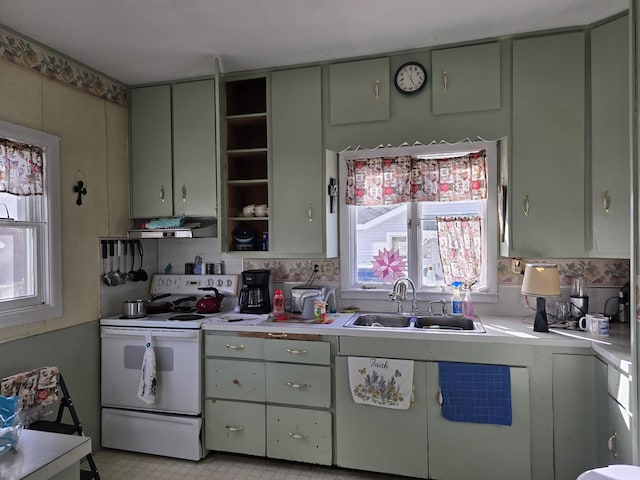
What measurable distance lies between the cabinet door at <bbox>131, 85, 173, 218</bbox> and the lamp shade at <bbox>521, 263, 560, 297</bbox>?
2493 millimetres

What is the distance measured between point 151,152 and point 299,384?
2030 mm

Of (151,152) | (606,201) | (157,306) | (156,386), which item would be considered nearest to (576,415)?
(606,201)

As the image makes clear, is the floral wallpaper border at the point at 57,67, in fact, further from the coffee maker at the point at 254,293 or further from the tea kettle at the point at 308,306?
the tea kettle at the point at 308,306

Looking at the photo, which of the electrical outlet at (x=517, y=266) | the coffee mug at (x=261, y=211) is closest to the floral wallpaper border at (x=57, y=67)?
the coffee mug at (x=261, y=211)

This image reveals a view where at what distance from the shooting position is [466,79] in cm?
271

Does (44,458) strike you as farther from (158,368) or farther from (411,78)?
(411,78)

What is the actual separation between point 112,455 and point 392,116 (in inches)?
117

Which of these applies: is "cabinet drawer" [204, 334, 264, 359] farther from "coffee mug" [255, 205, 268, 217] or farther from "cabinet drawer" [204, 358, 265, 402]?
"coffee mug" [255, 205, 268, 217]

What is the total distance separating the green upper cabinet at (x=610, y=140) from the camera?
7.61 ft

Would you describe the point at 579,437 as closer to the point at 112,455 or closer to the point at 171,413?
the point at 171,413

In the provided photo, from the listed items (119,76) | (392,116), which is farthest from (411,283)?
(119,76)

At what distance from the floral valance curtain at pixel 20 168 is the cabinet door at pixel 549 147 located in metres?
2.88

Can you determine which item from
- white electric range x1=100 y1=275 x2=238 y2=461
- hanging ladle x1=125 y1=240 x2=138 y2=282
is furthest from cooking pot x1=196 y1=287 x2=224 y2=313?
hanging ladle x1=125 y1=240 x2=138 y2=282

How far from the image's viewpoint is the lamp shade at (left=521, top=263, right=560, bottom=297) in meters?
2.45
